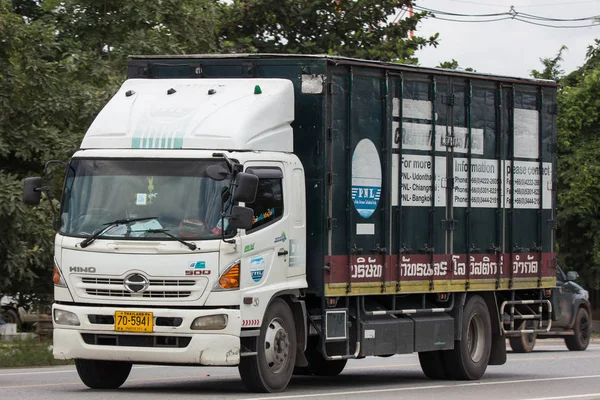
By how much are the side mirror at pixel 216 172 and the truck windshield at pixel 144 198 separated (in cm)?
21

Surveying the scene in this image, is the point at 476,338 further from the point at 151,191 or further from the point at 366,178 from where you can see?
the point at 151,191

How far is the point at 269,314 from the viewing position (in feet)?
49.0

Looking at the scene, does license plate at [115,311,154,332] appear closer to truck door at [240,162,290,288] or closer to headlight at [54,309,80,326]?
headlight at [54,309,80,326]

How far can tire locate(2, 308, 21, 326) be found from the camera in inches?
1348

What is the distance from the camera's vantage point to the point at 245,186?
14.1m

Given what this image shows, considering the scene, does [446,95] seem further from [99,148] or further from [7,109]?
[7,109]

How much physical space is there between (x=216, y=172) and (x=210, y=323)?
1472mm

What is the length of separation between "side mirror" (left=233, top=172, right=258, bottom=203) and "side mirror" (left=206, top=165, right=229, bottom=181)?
170 millimetres

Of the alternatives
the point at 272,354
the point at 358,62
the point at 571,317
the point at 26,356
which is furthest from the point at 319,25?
the point at 272,354

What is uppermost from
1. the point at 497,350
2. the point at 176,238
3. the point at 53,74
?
the point at 53,74

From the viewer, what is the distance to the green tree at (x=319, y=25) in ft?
108

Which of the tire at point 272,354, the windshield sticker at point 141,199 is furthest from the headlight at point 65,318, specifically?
the tire at point 272,354

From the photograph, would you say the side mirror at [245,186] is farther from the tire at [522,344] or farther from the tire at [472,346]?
the tire at [522,344]

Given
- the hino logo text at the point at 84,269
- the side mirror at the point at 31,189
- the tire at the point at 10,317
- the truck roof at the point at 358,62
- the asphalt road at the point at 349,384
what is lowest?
the tire at the point at 10,317
